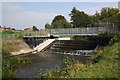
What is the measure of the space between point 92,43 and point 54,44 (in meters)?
6.81

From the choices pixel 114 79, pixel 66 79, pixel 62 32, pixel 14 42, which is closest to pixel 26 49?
pixel 14 42

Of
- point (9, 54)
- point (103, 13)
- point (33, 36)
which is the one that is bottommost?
point (9, 54)

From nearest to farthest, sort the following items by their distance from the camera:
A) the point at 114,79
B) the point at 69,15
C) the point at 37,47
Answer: the point at 114,79
the point at 37,47
the point at 69,15

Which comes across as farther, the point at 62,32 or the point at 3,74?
the point at 62,32

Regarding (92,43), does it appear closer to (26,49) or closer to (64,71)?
(26,49)

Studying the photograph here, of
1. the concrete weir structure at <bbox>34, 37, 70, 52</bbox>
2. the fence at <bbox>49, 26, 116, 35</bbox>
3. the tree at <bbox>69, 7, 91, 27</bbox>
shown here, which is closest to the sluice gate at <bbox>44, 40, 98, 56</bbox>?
the concrete weir structure at <bbox>34, 37, 70, 52</bbox>

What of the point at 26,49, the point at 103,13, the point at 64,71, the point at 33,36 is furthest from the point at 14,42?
the point at 103,13

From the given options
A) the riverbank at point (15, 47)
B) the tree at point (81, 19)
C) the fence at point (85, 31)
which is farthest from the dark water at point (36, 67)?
the tree at point (81, 19)

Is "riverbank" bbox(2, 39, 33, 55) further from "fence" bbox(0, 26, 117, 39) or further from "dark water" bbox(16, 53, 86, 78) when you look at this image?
"dark water" bbox(16, 53, 86, 78)

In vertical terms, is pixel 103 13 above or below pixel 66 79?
above

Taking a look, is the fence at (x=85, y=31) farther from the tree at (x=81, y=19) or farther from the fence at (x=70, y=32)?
the tree at (x=81, y=19)

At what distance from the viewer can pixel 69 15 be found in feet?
217

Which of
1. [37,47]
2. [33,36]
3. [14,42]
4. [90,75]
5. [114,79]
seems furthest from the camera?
[33,36]

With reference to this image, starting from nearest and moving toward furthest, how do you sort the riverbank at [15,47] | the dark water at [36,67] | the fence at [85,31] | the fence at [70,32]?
the dark water at [36,67], the riverbank at [15,47], the fence at [70,32], the fence at [85,31]
